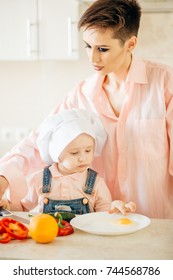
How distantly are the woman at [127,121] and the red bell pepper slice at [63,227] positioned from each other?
28 cm

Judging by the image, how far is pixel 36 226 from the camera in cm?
115

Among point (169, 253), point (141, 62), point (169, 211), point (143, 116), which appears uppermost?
point (141, 62)

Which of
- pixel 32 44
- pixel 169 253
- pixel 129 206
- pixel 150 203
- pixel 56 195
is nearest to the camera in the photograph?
pixel 169 253

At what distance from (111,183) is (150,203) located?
0.42 feet

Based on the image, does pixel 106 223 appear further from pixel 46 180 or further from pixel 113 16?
pixel 113 16

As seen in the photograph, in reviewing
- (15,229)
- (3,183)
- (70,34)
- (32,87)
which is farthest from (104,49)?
(32,87)

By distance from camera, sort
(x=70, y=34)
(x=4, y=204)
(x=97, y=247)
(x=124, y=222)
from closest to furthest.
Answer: (x=97, y=247) < (x=124, y=222) < (x=4, y=204) < (x=70, y=34)

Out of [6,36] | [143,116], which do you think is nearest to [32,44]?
[6,36]

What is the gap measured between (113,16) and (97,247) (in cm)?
64

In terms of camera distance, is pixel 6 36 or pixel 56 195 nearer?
pixel 56 195

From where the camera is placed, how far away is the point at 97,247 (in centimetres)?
114

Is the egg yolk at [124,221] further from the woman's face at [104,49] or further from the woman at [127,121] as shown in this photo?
the woman's face at [104,49]

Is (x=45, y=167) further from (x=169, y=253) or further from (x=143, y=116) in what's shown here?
(x=169, y=253)

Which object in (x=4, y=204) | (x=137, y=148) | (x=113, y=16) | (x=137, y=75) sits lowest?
(x=4, y=204)
